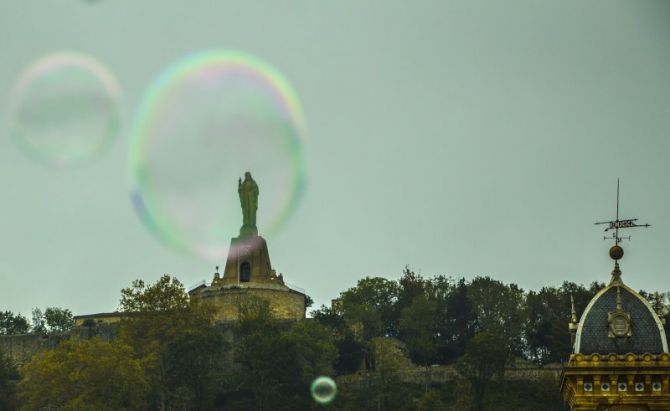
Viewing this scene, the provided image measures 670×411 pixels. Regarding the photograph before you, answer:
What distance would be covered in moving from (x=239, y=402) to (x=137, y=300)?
13.7 m

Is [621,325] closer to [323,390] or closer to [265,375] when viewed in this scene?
[265,375]

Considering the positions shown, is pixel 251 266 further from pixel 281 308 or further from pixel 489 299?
pixel 489 299

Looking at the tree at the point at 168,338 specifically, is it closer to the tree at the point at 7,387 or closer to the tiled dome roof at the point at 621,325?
the tree at the point at 7,387

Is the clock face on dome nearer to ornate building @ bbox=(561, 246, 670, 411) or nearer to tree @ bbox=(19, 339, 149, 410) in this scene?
ornate building @ bbox=(561, 246, 670, 411)

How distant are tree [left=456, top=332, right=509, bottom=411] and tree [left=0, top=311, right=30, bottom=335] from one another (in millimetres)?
67686

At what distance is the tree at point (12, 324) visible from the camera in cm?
17762

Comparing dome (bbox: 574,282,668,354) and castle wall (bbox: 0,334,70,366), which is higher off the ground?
castle wall (bbox: 0,334,70,366)

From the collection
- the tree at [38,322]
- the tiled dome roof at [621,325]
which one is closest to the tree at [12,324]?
the tree at [38,322]

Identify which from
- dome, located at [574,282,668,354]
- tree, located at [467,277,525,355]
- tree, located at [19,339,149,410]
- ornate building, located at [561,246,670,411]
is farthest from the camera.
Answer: tree, located at [467,277,525,355]

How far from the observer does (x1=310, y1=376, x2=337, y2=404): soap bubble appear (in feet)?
441

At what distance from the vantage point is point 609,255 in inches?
2164

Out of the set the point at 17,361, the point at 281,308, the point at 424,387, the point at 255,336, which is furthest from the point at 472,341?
the point at 17,361

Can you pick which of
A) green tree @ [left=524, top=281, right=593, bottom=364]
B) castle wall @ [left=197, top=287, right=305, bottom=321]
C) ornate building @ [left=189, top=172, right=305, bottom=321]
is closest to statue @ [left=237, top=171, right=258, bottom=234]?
ornate building @ [left=189, top=172, right=305, bottom=321]

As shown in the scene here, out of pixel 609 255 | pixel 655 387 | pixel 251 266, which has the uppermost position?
pixel 251 266
